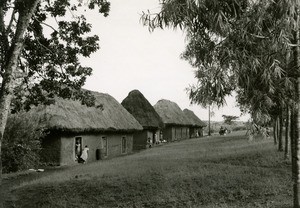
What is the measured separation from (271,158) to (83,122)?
1204 centimetres

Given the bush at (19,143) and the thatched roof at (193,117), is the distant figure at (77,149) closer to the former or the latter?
the bush at (19,143)

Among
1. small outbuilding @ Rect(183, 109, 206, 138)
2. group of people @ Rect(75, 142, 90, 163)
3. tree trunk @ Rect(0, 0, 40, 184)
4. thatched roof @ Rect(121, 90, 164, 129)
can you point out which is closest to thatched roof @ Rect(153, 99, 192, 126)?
small outbuilding @ Rect(183, 109, 206, 138)

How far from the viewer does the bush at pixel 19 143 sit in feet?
58.9

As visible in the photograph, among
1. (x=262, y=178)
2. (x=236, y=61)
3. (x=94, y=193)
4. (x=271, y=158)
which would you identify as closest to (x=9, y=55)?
(x=94, y=193)

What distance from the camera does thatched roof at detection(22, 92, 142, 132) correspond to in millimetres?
20562

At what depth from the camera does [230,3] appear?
9.39m

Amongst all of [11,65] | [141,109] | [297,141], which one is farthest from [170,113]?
[297,141]

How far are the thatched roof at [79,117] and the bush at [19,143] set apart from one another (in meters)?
1.23

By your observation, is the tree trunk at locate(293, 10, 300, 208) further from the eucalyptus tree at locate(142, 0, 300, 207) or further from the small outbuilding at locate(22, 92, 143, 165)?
the small outbuilding at locate(22, 92, 143, 165)

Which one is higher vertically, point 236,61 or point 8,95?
point 236,61

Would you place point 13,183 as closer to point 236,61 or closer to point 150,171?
point 150,171

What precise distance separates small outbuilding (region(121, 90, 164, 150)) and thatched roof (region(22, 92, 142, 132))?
17.8ft

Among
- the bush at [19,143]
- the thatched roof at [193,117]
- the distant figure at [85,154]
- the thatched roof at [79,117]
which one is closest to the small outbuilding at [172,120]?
the thatched roof at [193,117]

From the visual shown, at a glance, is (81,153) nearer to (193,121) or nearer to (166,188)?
(166,188)
